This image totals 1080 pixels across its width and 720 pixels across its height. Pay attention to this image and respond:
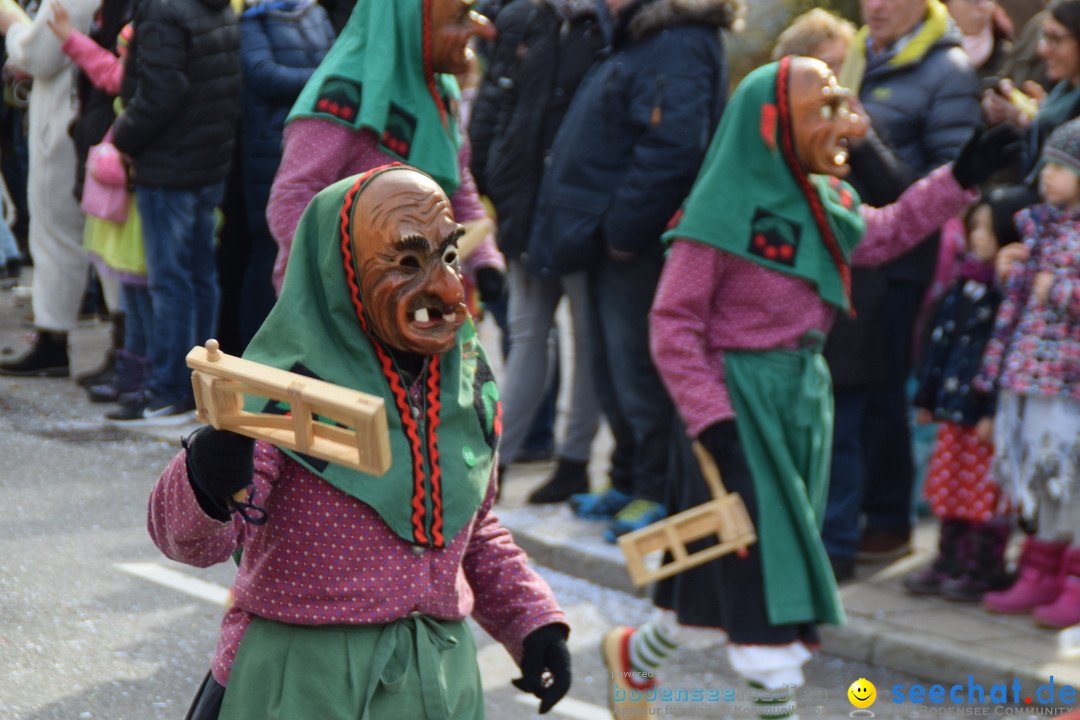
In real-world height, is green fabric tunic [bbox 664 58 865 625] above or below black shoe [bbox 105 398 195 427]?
above

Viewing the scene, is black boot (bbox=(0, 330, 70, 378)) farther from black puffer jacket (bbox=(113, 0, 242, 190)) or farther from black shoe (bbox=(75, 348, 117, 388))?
black puffer jacket (bbox=(113, 0, 242, 190))

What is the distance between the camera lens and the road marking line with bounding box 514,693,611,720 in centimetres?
474

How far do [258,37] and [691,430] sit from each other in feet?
13.1

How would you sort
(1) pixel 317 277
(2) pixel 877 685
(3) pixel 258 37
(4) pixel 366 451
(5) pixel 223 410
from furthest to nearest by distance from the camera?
1. (3) pixel 258 37
2. (2) pixel 877 685
3. (1) pixel 317 277
4. (5) pixel 223 410
5. (4) pixel 366 451

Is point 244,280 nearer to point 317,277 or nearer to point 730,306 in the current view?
point 730,306

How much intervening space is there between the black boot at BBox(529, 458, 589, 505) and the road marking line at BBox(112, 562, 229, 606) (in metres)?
→ 1.59

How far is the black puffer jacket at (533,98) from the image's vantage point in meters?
6.49

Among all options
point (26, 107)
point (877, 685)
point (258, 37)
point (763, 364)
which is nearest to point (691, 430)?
point (763, 364)

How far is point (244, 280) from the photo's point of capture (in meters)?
7.94

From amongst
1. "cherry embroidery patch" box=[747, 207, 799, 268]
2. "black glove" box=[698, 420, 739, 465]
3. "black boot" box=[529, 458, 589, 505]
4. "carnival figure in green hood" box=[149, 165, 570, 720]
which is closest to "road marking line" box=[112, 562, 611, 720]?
"black boot" box=[529, 458, 589, 505]

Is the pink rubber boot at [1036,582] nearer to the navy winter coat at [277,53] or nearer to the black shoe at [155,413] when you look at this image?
the navy winter coat at [277,53]

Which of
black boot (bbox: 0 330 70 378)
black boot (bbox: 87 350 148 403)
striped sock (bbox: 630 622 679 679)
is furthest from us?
black boot (bbox: 0 330 70 378)

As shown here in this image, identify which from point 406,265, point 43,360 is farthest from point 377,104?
point 43,360

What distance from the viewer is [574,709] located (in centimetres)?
480
